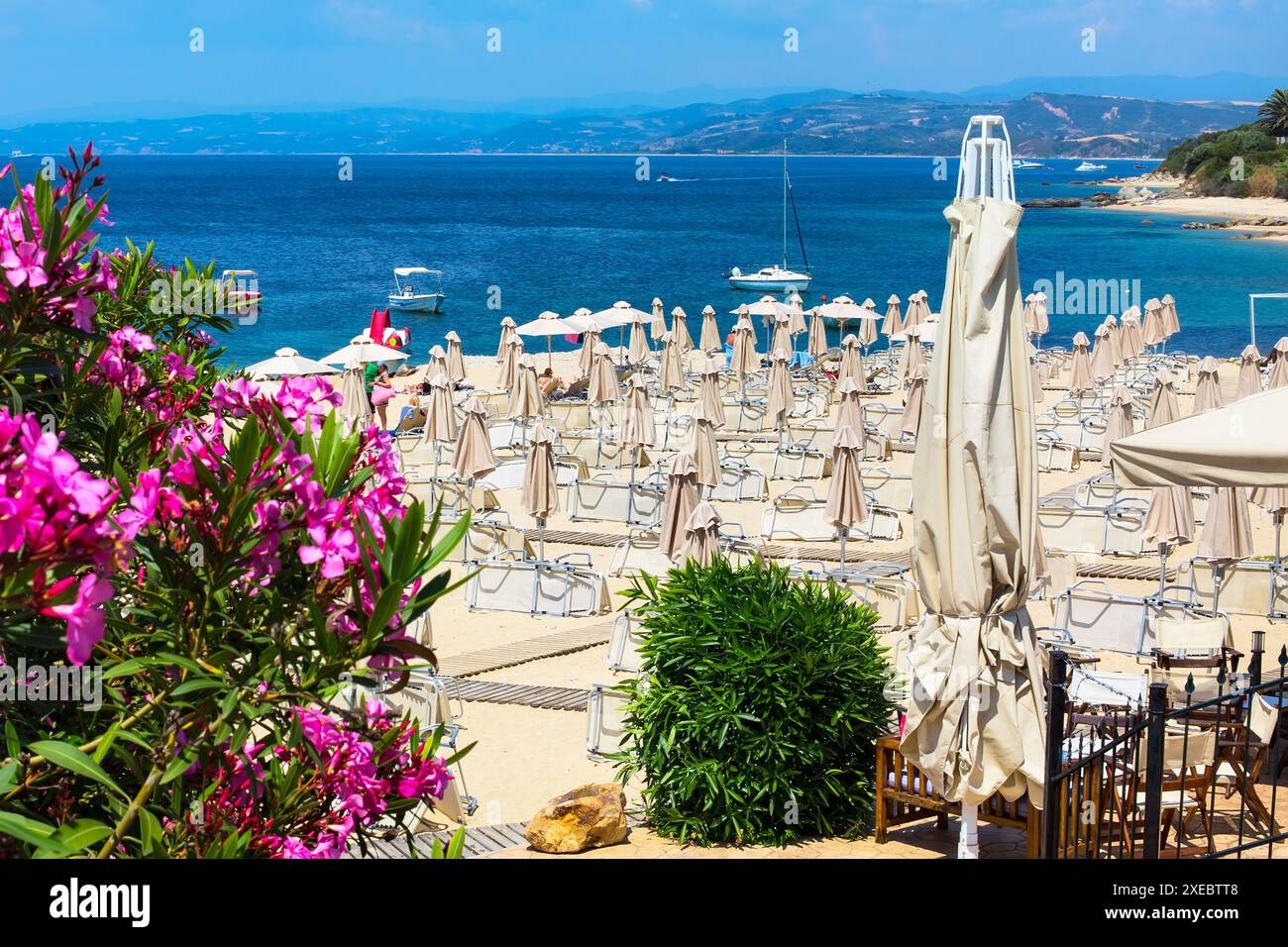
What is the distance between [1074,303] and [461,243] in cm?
5179

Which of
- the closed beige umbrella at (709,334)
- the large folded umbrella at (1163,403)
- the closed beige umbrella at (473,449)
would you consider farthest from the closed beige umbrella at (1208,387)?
the closed beige umbrella at (709,334)

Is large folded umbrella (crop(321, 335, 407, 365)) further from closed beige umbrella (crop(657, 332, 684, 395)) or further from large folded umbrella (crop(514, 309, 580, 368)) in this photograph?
closed beige umbrella (crop(657, 332, 684, 395))

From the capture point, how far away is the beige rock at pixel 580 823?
23.2 feet

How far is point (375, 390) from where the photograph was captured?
3689 millimetres

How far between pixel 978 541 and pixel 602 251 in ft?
274

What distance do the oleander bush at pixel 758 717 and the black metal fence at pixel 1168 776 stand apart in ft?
3.82

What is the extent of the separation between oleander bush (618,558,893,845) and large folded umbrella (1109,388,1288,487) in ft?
6.45

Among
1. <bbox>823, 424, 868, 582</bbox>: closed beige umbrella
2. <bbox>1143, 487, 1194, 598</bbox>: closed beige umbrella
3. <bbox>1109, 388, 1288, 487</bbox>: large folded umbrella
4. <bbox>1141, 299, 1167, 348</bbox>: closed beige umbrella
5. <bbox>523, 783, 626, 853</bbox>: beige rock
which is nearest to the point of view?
<bbox>1109, 388, 1288, 487</bbox>: large folded umbrella

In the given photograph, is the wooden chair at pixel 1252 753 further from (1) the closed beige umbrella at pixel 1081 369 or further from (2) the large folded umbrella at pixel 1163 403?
(1) the closed beige umbrella at pixel 1081 369

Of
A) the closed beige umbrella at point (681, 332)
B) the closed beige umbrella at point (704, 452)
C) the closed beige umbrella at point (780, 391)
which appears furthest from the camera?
the closed beige umbrella at point (681, 332)

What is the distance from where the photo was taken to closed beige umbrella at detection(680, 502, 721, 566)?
11391 mm

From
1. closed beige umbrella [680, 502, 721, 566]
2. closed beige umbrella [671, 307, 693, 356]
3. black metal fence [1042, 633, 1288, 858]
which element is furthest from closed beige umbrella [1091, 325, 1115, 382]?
black metal fence [1042, 633, 1288, 858]
